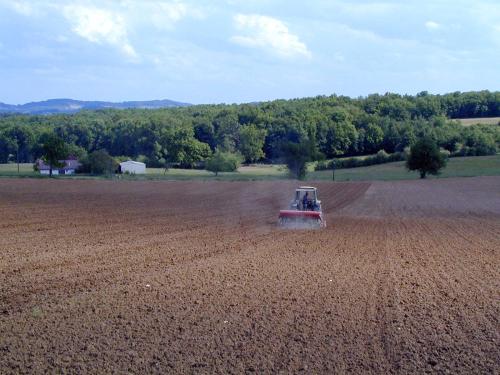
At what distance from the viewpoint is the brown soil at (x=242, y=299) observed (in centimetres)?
832

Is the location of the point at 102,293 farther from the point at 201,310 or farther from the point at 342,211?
the point at 342,211

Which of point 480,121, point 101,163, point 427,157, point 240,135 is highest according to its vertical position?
point 480,121

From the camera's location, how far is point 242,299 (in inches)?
453

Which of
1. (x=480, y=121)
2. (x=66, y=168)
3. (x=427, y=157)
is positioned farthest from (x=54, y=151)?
(x=480, y=121)

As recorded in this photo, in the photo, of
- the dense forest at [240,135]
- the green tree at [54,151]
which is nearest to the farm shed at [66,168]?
the dense forest at [240,135]

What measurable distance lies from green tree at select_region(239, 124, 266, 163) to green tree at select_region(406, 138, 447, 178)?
136 ft

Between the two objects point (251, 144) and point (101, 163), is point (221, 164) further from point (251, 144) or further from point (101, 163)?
point (251, 144)

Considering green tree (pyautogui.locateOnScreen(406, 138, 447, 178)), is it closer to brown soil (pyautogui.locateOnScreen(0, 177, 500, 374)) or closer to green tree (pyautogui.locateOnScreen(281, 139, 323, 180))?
green tree (pyautogui.locateOnScreen(281, 139, 323, 180))

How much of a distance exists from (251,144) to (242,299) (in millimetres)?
99888

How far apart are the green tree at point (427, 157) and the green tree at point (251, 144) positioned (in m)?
41.3

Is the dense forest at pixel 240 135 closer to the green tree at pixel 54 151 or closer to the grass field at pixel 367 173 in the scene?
the grass field at pixel 367 173

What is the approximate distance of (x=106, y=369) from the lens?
25.5ft

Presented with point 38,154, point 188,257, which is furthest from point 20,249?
point 38,154

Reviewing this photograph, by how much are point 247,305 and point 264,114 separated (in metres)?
121
